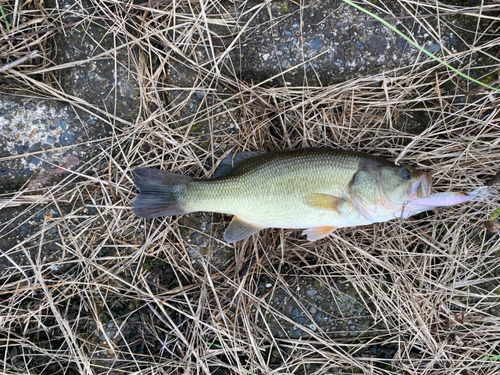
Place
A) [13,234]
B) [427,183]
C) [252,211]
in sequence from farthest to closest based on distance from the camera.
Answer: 1. [13,234]
2. [252,211]
3. [427,183]

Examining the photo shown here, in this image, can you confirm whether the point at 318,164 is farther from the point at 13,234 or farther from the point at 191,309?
the point at 13,234

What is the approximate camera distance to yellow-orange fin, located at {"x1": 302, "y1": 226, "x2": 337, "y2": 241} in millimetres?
2885

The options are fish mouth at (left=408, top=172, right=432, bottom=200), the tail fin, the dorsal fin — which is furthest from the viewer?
the dorsal fin

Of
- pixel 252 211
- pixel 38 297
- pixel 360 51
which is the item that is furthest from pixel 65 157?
pixel 360 51

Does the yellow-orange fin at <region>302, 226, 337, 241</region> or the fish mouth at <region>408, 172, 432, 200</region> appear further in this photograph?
the yellow-orange fin at <region>302, 226, 337, 241</region>

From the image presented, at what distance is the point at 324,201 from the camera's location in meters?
2.73

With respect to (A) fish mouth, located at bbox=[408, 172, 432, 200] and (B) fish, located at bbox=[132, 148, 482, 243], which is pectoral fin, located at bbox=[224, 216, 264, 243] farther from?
(A) fish mouth, located at bbox=[408, 172, 432, 200]

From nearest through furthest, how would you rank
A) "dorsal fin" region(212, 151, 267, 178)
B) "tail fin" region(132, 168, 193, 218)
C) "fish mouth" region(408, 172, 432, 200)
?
"fish mouth" region(408, 172, 432, 200) → "tail fin" region(132, 168, 193, 218) → "dorsal fin" region(212, 151, 267, 178)

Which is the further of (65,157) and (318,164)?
(65,157)

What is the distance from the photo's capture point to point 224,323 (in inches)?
122

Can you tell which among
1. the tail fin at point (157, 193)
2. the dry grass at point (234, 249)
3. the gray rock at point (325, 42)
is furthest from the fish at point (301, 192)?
the gray rock at point (325, 42)

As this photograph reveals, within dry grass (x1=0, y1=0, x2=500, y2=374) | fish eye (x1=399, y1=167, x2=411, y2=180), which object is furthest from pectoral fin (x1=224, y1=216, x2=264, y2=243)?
fish eye (x1=399, y1=167, x2=411, y2=180)

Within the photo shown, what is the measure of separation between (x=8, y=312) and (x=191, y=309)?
1.63 metres

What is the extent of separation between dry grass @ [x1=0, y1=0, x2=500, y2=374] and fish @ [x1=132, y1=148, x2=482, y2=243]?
0.30m
